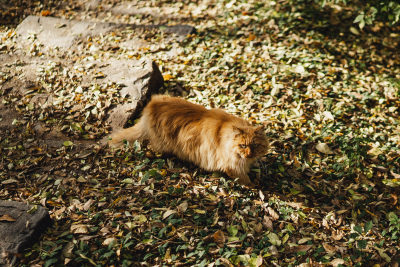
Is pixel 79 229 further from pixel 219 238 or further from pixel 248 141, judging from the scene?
pixel 248 141

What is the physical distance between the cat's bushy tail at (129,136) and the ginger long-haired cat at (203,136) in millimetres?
16

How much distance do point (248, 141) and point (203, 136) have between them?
2.18 ft

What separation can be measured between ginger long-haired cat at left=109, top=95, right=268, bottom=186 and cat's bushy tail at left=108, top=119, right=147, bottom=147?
0.02 meters

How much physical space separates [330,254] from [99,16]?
8.19m

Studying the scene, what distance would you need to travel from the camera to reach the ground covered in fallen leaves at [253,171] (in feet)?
11.3

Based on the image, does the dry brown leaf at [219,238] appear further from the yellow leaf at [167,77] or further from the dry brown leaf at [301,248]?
the yellow leaf at [167,77]

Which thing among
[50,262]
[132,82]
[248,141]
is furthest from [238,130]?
[132,82]

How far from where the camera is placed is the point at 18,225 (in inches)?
128

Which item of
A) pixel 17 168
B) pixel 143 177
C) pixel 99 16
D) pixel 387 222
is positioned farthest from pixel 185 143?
pixel 99 16

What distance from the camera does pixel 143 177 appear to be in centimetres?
414

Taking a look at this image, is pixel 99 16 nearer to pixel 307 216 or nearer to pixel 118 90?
pixel 118 90

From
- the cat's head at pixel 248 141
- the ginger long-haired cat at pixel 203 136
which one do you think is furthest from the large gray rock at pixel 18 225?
the cat's head at pixel 248 141

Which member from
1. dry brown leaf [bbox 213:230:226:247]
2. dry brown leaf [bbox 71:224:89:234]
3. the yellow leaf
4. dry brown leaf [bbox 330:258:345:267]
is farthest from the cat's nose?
the yellow leaf

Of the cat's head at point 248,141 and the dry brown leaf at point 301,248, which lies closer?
the dry brown leaf at point 301,248
